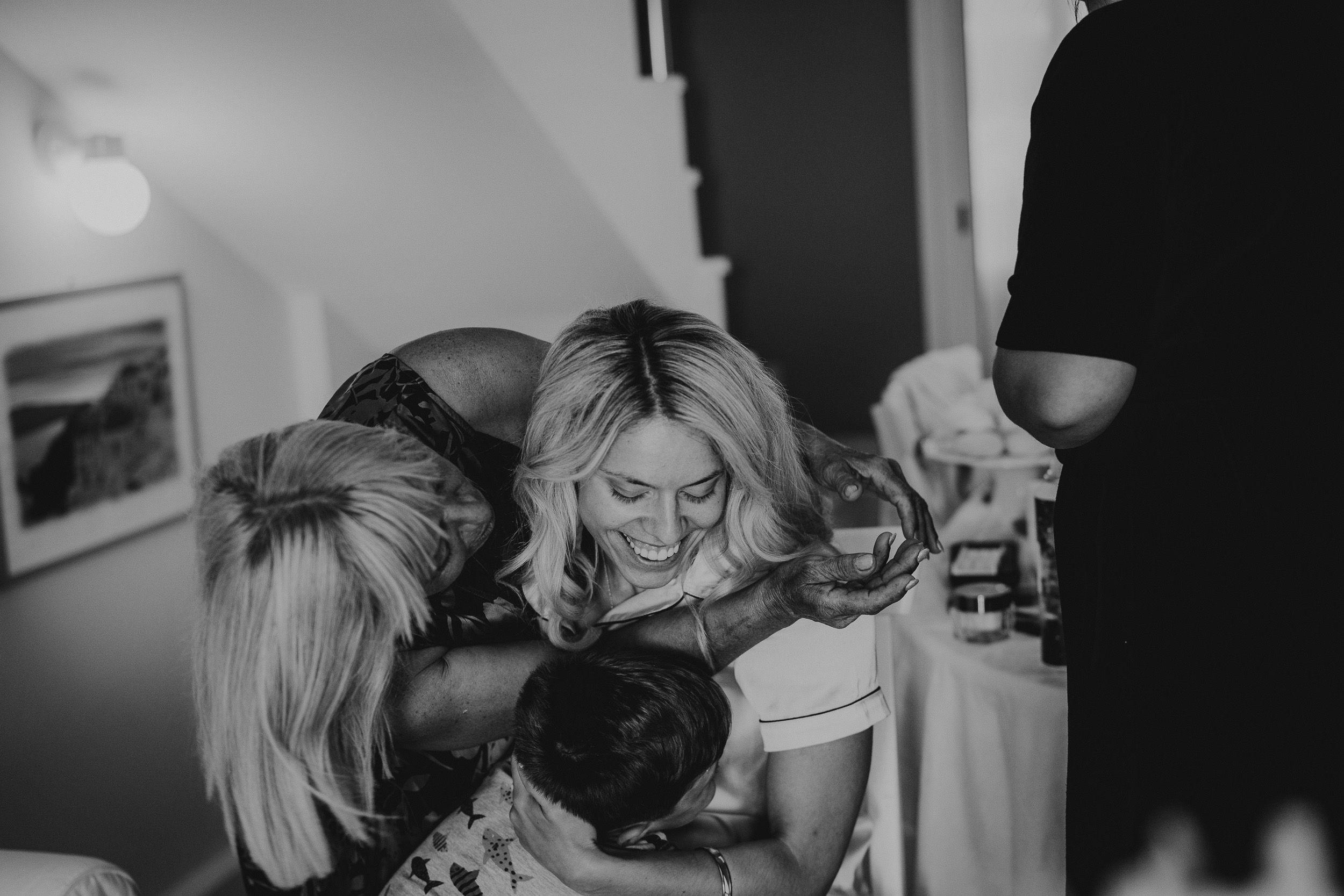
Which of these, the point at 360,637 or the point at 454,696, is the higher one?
the point at 360,637

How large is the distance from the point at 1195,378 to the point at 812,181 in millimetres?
5732

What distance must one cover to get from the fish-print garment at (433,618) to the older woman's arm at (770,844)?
0.18m

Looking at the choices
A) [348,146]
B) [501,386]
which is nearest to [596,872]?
[501,386]

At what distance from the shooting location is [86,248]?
8.97 ft

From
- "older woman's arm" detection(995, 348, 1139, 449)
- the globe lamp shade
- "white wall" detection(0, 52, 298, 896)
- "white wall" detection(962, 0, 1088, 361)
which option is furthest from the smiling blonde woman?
"white wall" detection(962, 0, 1088, 361)

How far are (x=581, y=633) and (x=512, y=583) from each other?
0.46 ft

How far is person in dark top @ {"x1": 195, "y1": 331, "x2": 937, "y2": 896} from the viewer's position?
1.28m

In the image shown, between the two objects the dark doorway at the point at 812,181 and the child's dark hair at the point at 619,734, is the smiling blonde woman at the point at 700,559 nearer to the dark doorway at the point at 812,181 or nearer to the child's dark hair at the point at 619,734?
the child's dark hair at the point at 619,734

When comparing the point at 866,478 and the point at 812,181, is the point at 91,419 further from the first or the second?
the point at 812,181

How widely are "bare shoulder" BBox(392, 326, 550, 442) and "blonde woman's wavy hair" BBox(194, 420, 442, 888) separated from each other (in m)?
0.40

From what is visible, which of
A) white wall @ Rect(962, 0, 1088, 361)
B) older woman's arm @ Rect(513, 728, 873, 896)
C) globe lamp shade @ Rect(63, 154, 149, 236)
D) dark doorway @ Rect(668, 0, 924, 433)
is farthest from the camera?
dark doorway @ Rect(668, 0, 924, 433)

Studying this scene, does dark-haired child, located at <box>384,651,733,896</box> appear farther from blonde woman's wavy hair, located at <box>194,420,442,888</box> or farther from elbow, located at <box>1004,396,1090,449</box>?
elbow, located at <box>1004,396,1090,449</box>

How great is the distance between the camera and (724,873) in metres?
1.39

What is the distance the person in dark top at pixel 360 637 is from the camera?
1.28m
